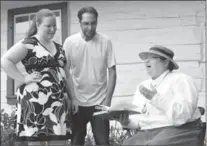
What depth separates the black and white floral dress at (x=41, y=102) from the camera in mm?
4438

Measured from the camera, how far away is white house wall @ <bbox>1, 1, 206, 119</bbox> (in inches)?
271

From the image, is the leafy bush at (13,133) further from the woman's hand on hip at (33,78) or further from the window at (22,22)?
the woman's hand on hip at (33,78)

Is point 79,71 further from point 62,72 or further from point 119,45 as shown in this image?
point 119,45

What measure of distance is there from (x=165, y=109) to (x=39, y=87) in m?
1.05

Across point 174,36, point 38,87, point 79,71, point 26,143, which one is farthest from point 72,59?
point 174,36

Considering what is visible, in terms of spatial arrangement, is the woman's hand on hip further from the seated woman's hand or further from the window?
the window

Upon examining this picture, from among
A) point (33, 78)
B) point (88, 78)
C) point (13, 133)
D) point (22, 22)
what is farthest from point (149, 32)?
point (33, 78)

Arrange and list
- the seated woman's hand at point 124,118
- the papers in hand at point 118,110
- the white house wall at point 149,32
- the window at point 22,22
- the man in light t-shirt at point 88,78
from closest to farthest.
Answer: the papers in hand at point 118,110 < the seated woman's hand at point 124,118 < the man in light t-shirt at point 88,78 < the white house wall at point 149,32 < the window at point 22,22

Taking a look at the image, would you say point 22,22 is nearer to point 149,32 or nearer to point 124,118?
point 149,32

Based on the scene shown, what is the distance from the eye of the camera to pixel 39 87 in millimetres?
4477

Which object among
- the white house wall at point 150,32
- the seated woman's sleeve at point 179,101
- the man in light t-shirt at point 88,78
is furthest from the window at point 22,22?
the seated woman's sleeve at point 179,101

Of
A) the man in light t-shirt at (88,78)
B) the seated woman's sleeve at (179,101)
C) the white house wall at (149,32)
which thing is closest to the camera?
the seated woman's sleeve at (179,101)

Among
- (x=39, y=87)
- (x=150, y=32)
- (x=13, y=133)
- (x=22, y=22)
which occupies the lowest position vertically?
(x=13, y=133)

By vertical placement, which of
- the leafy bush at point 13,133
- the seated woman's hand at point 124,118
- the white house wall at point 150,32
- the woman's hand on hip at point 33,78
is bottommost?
the leafy bush at point 13,133
